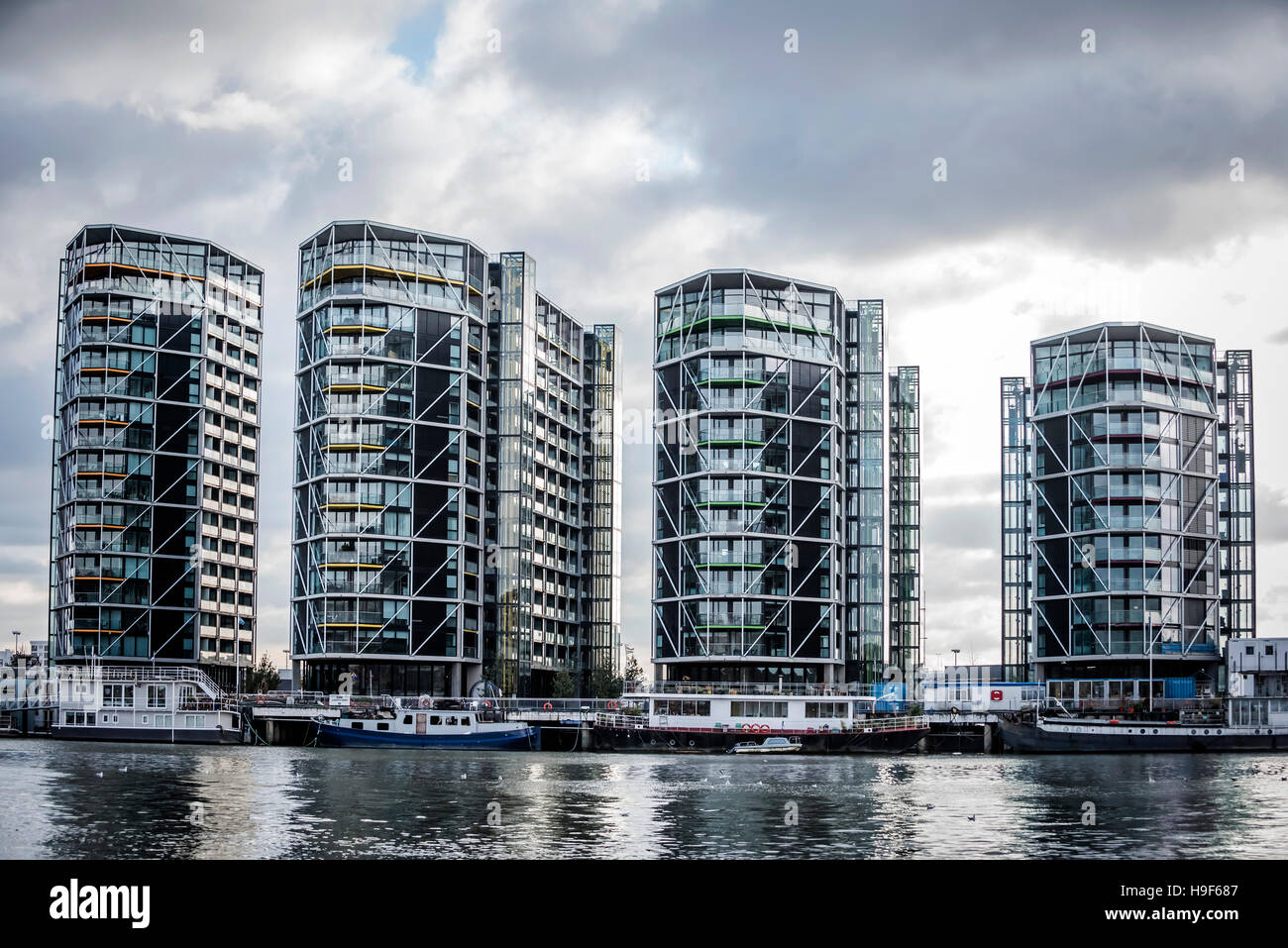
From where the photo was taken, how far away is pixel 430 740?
134 m

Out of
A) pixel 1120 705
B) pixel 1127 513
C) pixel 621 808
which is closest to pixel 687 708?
pixel 1120 705

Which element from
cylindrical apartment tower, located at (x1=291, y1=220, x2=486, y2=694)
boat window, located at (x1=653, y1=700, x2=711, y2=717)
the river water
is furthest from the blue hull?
cylindrical apartment tower, located at (x1=291, y1=220, x2=486, y2=694)

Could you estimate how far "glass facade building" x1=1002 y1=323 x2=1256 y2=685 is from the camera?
6560 inches

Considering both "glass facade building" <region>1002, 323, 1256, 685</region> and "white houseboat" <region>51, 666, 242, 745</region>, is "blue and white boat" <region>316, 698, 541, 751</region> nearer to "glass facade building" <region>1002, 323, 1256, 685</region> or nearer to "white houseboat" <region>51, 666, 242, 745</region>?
"white houseboat" <region>51, 666, 242, 745</region>

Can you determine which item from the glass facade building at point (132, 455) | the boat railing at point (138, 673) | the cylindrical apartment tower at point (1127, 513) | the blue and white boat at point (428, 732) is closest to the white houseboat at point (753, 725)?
the blue and white boat at point (428, 732)

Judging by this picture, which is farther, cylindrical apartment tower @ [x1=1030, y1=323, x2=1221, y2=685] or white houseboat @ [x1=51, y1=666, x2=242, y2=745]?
cylindrical apartment tower @ [x1=1030, y1=323, x2=1221, y2=685]

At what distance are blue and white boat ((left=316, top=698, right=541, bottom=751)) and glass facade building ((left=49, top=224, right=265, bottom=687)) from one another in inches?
2318

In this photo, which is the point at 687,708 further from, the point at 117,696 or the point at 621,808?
the point at 621,808

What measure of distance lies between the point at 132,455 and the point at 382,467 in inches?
1461

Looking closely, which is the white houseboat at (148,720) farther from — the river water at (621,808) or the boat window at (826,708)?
the boat window at (826,708)
